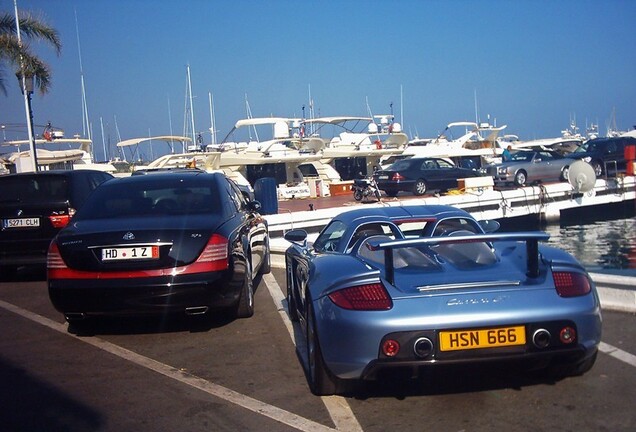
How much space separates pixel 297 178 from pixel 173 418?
31017 millimetres

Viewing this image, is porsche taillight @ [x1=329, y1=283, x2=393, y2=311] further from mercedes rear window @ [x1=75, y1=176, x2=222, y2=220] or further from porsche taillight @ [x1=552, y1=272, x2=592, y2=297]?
mercedes rear window @ [x1=75, y1=176, x2=222, y2=220]

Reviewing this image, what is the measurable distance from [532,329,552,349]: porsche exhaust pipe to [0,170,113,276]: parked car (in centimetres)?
703

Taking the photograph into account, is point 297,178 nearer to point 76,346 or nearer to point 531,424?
point 76,346

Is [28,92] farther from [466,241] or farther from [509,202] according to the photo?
[466,241]

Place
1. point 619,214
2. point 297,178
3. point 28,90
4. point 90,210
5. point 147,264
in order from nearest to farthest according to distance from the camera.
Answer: point 147,264, point 90,210, point 28,90, point 619,214, point 297,178

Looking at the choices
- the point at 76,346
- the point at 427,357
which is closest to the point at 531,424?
the point at 427,357

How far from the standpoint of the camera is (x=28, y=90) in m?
21.8

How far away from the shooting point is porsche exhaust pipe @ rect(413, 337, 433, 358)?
3.96m

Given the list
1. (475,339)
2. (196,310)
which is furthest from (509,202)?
(475,339)

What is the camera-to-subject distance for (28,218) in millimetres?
9531

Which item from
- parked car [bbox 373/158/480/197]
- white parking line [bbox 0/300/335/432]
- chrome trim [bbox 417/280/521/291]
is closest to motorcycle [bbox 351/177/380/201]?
parked car [bbox 373/158/480/197]

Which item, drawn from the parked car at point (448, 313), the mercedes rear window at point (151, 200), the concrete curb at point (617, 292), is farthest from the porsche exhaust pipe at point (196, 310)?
the concrete curb at point (617, 292)

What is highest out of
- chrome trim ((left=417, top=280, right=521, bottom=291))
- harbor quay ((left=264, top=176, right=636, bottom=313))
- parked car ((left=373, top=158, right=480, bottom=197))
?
chrome trim ((left=417, top=280, right=521, bottom=291))

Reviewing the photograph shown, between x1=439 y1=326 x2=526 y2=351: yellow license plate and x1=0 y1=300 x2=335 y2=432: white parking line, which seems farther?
x1=0 y1=300 x2=335 y2=432: white parking line
